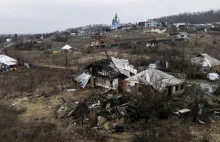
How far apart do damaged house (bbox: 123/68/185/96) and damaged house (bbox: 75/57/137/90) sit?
162 cm

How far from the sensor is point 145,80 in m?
21.4

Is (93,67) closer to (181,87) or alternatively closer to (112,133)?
(181,87)

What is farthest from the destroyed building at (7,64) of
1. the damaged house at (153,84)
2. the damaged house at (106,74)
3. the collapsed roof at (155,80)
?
Answer: the collapsed roof at (155,80)

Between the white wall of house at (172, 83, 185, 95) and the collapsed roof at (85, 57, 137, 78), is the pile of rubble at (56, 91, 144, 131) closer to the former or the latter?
the collapsed roof at (85, 57, 137, 78)

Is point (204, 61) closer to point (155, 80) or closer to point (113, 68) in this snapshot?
point (113, 68)

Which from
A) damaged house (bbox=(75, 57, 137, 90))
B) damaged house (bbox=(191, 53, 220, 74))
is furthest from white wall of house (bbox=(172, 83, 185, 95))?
damaged house (bbox=(191, 53, 220, 74))

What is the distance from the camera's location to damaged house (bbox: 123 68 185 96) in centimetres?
2042

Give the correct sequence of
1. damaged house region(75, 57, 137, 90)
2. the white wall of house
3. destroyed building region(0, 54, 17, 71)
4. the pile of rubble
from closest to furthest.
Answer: the pile of rubble, the white wall of house, damaged house region(75, 57, 137, 90), destroyed building region(0, 54, 17, 71)

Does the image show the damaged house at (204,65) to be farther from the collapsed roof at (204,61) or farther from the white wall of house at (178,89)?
the white wall of house at (178,89)

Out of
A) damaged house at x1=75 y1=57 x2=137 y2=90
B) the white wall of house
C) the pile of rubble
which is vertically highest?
damaged house at x1=75 y1=57 x2=137 y2=90

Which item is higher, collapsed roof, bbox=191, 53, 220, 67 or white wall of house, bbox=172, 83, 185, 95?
collapsed roof, bbox=191, 53, 220, 67

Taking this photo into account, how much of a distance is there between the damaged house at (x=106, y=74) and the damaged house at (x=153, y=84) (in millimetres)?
1624

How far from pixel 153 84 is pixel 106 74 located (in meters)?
5.89

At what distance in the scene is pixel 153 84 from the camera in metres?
20.4
